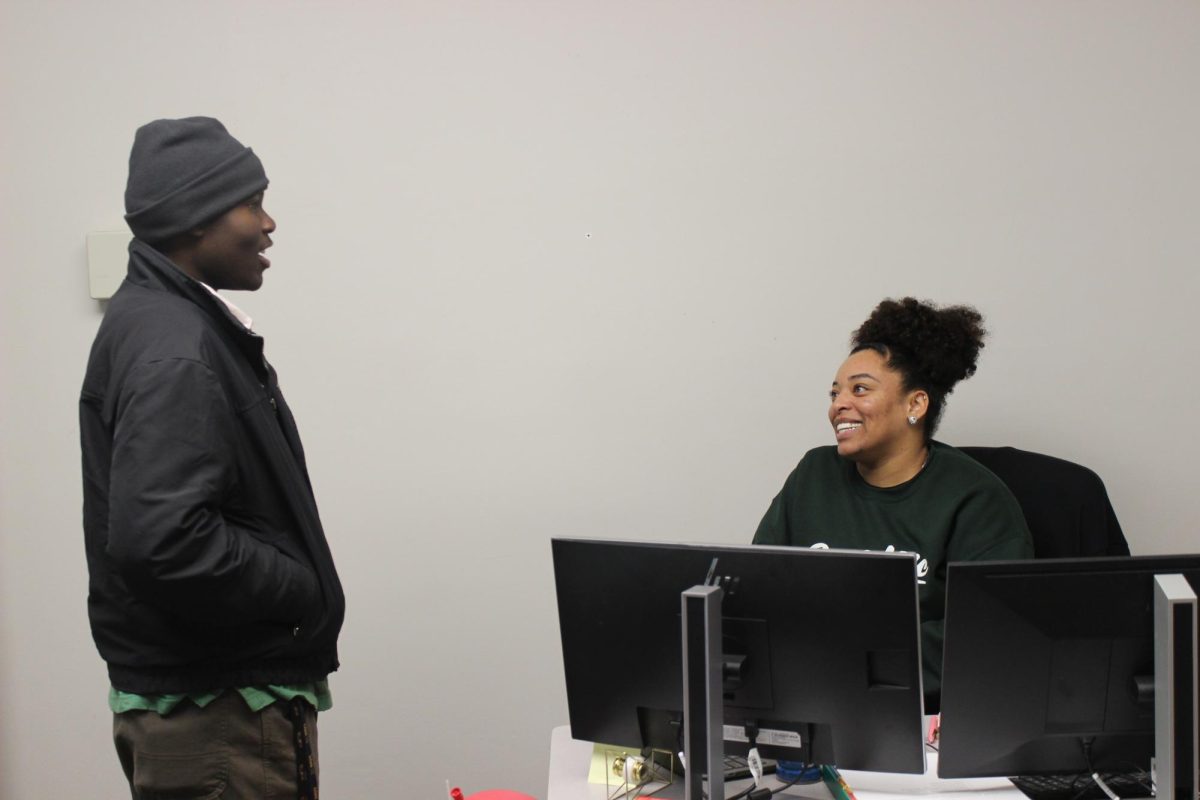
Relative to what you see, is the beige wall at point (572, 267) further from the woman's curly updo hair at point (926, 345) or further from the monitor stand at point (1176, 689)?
the monitor stand at point (1176, 689)

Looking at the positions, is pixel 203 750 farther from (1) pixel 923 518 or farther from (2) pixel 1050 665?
(1) pixel 923 518

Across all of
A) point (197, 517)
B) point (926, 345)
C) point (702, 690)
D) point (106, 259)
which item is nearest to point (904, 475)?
point (926, 345)

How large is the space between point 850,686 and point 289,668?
Result: 87cm

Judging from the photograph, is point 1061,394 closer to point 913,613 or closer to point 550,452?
point 550,452

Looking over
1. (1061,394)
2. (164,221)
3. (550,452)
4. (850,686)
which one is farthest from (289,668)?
(1061,394)

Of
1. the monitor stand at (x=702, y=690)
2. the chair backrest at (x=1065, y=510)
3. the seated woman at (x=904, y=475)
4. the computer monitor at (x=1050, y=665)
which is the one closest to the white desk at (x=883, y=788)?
the computer monitor at (x=1050, y=665)

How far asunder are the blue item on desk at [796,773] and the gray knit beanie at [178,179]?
4.10 feet

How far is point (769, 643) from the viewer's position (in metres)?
1.50

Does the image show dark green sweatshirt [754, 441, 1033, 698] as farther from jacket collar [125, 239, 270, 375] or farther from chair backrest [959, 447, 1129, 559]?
jacket collar [125, 239, 270, 375]

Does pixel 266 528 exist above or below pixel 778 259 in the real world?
below

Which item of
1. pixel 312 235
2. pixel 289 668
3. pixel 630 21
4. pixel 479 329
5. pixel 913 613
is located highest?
pixel 630 21

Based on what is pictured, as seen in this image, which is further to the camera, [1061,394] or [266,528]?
[1061,394]

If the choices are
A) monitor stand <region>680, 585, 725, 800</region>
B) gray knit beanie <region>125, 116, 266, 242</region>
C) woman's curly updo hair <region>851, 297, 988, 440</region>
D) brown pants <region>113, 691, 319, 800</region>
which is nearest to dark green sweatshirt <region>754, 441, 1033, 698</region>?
woman's curly updo hair <region>851, 297, 988, 440</region>

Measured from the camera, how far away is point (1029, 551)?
211cm
